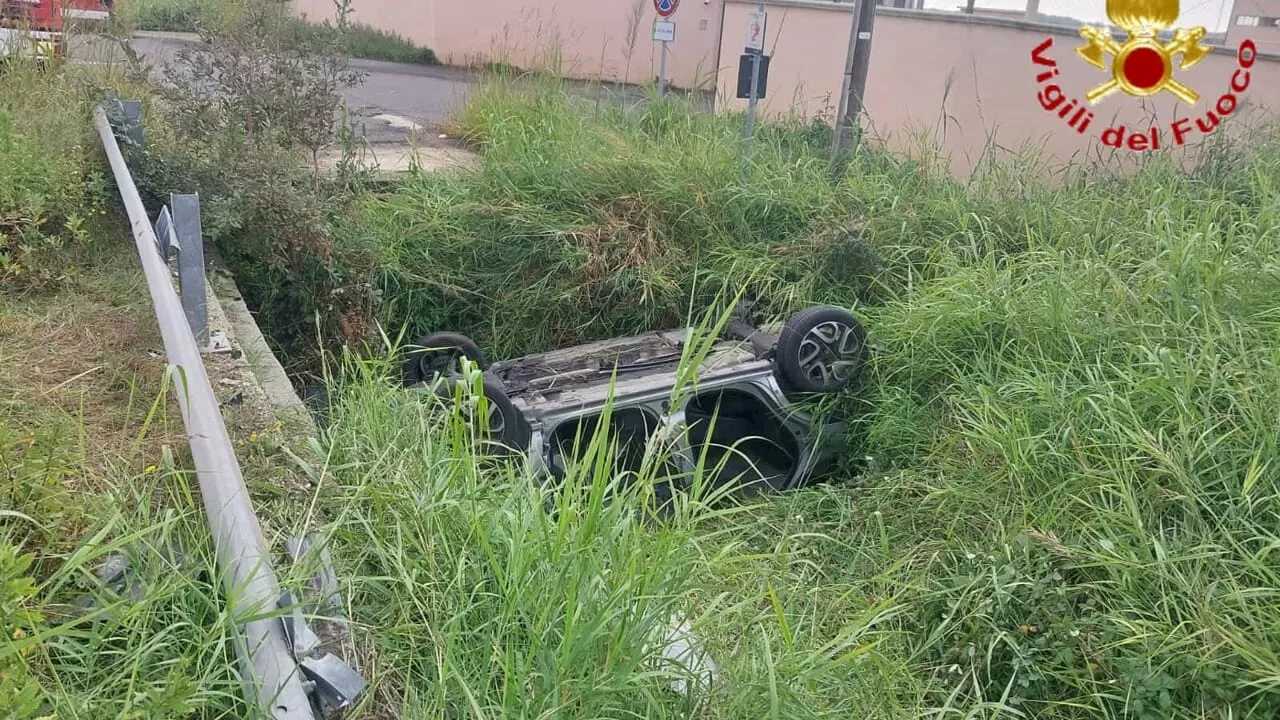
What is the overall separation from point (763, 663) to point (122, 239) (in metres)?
3.48

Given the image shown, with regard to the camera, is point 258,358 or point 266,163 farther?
point 266,163

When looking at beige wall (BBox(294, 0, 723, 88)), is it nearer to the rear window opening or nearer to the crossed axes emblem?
the crossed axes emblem

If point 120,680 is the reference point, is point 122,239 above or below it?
above

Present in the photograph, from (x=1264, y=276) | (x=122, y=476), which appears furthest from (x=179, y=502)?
(x=1264, y=276)

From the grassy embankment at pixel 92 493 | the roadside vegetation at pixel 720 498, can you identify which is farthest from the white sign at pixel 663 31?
the grassy embankment at pixel 92 493

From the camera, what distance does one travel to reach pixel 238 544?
1831 millimetres

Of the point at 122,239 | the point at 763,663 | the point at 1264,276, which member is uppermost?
the point at 1264,276

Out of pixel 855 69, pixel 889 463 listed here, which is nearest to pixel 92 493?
pixel 889 463

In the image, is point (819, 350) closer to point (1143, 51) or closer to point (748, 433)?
point (748, 433)

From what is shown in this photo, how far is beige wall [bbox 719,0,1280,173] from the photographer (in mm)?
6207

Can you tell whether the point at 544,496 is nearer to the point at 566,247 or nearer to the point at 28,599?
the point at 28,599

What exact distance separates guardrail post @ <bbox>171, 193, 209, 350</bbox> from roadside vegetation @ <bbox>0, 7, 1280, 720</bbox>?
0.25 metres

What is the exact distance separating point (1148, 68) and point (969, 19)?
5.26ft

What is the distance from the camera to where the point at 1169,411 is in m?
3.39
